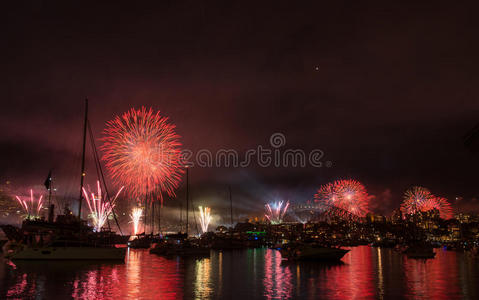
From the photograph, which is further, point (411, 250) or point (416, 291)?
point (411, 250)

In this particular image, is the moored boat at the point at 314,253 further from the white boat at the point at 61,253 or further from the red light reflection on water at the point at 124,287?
the red light reflection on water at the point at 124,287

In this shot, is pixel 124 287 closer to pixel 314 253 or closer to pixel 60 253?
pixel 60 253

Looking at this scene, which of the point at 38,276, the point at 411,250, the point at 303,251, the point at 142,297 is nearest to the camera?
the point at 142,297

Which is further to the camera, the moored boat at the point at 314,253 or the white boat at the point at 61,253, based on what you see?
the moored boat at the point at 314,253

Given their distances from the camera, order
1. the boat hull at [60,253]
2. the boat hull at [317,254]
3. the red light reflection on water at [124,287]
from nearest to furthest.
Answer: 1. the red light reflection on water at [124,287]
2. the boat hull at [60,253]
3. the boat hull at [317,254]

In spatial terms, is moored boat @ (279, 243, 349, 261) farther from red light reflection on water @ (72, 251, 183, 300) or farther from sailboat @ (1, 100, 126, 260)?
red light reflection on water @ (72, 251, 183, 300)

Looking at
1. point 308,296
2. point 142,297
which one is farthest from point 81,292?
point 308,296

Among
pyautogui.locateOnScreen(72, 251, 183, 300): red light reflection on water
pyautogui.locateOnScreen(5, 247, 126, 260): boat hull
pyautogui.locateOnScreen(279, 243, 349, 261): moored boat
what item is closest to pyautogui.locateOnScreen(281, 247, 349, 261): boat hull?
pyautogui.locateOnScreen(279, 243, 349, 261): moored boat

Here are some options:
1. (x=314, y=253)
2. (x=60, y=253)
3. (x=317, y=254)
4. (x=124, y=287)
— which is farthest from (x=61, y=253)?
(x=317, y=254)

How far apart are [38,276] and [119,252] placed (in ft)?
75.4

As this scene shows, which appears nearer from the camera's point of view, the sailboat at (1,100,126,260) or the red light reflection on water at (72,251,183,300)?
the red light reflection on water at (72,251,183,300)

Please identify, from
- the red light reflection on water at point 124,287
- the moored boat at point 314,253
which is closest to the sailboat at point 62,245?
the red light reflection on water at point 124,287

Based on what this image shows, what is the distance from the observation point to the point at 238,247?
13812 centimetres

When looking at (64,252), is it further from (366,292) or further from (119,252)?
(366,292)
